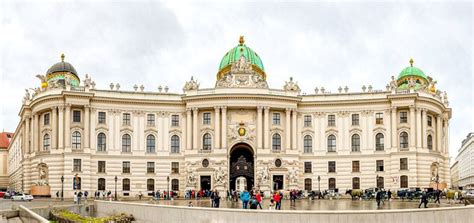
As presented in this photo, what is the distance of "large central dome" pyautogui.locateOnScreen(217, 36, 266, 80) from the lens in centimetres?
9088

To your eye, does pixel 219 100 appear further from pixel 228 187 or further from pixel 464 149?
pixel 464 149

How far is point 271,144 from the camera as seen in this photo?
274 ft

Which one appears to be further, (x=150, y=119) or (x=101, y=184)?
(x=150, y=119)

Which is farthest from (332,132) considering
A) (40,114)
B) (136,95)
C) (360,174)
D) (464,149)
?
(464,149)

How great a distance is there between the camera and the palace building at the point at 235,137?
265ft

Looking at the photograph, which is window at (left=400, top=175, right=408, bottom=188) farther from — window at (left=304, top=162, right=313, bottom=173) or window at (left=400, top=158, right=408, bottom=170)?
window at (left=304, top=162, right=313, bottom=173)

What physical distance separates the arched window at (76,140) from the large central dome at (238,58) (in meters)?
23.5

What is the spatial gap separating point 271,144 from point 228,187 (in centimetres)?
872

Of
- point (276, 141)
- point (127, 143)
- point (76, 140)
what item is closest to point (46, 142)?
point (76, 140)

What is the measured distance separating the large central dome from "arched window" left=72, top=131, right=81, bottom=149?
2349 centimetres

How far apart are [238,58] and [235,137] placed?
13792 mm

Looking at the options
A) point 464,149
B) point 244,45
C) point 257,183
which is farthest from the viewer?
point 464,149

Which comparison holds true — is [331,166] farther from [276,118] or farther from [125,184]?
[125,184]

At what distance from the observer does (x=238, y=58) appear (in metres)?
90.1
